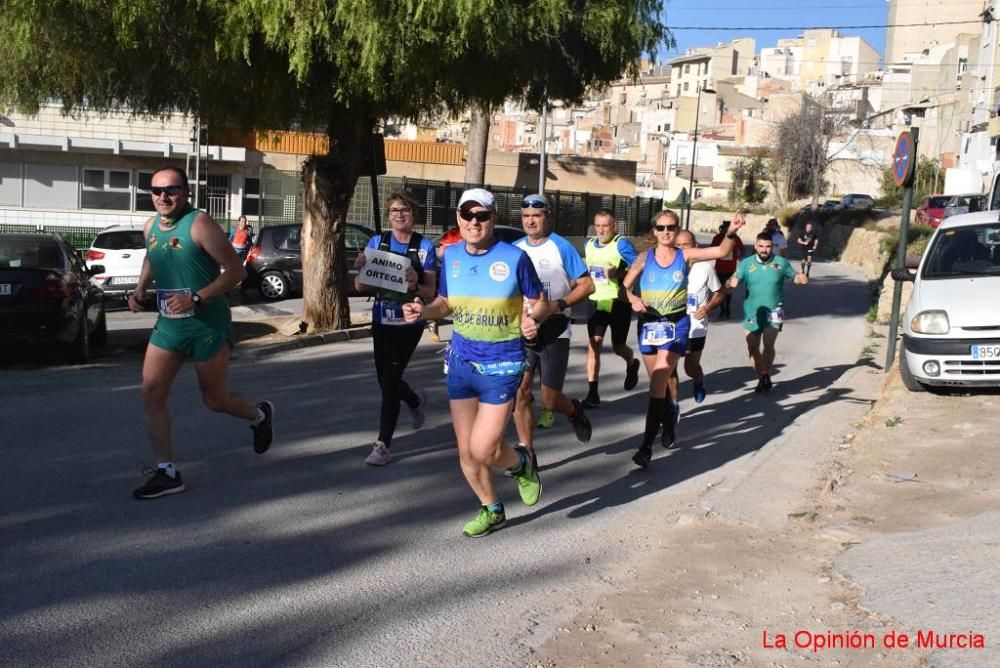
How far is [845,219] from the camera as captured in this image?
171 feet

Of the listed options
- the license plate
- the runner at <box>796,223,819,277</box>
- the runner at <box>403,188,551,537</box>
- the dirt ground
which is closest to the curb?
the dirt ground

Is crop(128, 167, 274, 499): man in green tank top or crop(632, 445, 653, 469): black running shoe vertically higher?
crop(128, 167, 274, 499): man in green tank top

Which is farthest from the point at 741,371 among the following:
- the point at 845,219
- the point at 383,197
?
the point at 845,219

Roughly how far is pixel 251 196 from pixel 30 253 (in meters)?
23.0

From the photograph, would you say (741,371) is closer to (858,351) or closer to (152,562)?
(858,351)

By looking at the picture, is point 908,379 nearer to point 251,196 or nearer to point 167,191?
point 167,191

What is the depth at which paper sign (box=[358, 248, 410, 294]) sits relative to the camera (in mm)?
7363

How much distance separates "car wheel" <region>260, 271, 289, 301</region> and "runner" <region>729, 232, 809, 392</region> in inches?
492

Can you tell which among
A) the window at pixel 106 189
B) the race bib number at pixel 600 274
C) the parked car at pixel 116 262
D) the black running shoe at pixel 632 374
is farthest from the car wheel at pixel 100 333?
the window at pixel 106 189

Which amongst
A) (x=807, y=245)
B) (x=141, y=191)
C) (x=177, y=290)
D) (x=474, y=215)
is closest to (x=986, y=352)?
(x=474, y=215)

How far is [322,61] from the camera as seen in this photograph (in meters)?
14.4

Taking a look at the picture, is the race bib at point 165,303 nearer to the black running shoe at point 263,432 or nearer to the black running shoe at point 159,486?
the black running shoe at point 159,486

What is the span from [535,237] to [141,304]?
2.73 metres

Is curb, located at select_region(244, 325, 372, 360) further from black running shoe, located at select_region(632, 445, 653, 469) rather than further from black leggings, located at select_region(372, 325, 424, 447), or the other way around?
black running shoe, located at select_region(632, 445, 653, 469)
